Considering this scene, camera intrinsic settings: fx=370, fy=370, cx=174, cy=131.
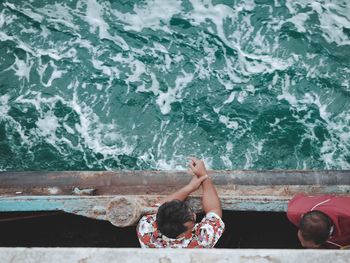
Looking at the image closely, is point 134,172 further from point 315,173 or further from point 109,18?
point 109,18

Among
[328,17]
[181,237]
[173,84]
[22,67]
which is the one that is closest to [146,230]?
[181,237]

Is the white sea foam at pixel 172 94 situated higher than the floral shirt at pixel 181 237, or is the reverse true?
the floral shirt at pixel 181 237

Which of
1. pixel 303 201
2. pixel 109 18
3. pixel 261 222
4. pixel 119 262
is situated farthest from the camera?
pixel 109 18

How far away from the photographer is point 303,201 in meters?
3.22

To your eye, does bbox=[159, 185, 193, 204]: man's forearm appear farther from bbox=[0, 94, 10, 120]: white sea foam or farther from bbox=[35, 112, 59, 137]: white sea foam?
bbox=[0, 94, 10, 120]: white sea foam

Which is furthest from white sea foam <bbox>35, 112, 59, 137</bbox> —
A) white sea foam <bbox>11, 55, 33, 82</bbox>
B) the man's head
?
the man's head

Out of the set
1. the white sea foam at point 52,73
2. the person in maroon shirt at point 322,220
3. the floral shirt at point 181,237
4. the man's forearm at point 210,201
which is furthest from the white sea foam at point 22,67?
the person in maroon shirt at point 322,220

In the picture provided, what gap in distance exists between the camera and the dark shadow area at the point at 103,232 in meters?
4.17

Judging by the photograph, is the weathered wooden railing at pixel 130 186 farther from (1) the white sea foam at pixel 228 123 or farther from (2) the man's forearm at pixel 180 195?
(1) the white sea foam at pixel 228 123

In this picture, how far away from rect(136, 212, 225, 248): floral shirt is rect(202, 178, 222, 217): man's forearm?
20 centimetres

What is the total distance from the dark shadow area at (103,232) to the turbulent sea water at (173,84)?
87.0 inches

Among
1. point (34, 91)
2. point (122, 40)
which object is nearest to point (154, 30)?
point (122, 40)

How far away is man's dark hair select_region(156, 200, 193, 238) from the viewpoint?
107 inches

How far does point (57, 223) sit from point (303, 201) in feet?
8.98
